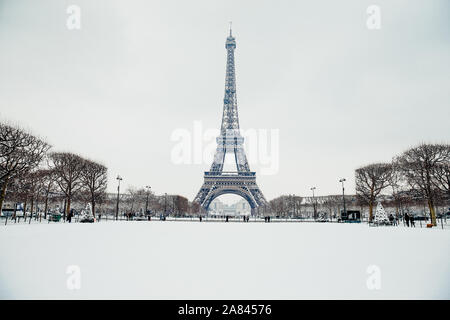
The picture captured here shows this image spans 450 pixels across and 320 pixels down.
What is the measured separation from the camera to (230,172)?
239 ft

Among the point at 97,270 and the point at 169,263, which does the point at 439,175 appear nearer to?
the point at 169,263

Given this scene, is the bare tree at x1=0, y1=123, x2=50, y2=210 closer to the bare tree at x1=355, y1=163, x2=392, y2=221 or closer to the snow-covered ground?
the snow-covered ground

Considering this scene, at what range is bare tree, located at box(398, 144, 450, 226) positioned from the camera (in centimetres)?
2978

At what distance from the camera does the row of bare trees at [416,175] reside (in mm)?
29531

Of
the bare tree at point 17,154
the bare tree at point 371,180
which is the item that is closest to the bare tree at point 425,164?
the bare tree at point 371,180

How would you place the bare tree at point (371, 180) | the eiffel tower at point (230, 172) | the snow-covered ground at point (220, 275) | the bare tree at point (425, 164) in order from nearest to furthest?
1. the snow-covered ground at point (220, 275)
2. the bare tree at point (425, 164)
3. the bare tree at point (371, 180)
4. the eiffel tower at point (230, 172)

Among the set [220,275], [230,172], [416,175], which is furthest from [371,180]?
[220,275]

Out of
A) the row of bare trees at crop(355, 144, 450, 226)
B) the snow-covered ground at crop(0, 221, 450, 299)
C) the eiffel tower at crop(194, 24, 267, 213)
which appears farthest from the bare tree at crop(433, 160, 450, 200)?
the eiffel tower at crop(194, 24, 267, 213)

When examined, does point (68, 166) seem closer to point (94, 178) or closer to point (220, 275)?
point (94, 178)

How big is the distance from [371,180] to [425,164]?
11.4 meters

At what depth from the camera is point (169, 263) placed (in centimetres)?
825

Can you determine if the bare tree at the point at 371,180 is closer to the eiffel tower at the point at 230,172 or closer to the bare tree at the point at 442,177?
the bare tree at the point at 442,177

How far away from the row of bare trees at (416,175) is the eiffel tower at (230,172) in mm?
27716

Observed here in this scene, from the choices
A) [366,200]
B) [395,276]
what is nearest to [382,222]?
[366,200]
